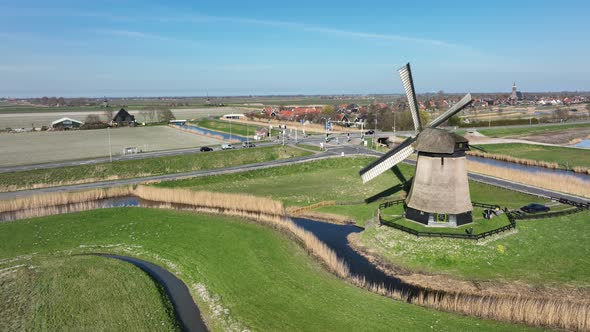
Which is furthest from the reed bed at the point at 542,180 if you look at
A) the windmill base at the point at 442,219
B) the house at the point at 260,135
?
the house at the point at 260,135

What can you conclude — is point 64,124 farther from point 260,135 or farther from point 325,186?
point 325,186

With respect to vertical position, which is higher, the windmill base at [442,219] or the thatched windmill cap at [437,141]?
the thatched windmill cap at [437,141]

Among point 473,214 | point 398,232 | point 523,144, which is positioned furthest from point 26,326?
point 523,144

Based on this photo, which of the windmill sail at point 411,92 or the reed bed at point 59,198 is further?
the reed bed at point 59,198

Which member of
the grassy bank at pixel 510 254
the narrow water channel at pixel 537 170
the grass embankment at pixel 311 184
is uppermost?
the narrow water channel at pixel 537 170

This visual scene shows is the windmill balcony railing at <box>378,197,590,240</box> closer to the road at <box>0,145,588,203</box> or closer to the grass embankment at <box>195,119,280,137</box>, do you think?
the road at <box>0,145,588,203</box>

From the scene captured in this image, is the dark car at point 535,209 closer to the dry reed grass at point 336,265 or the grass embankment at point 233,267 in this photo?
the dry reed grass at point 336,265

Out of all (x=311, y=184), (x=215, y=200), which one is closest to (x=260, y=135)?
(x=311, y=184)
